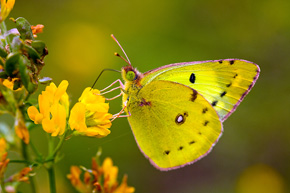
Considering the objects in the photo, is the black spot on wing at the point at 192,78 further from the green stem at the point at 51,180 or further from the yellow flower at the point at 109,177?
the green stem at the point at 51,180

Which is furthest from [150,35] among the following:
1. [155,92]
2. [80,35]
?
[155,92]

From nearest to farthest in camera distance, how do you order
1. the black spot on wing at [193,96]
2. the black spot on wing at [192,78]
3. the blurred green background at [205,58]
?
1. the black spot on wing at [193,96]
2. the black spot on wing at [192,78]
3. the blurred green background at [205,58]

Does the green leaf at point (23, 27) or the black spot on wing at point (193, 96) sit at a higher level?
the green leaf at point (23, 27)

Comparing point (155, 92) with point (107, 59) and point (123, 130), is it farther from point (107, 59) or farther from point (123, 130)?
point (107, 59)

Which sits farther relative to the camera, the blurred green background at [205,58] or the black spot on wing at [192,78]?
the blurred green background at [205,58]

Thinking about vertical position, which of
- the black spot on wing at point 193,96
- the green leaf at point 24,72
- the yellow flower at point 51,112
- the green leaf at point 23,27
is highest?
the green leaf at point 23,27

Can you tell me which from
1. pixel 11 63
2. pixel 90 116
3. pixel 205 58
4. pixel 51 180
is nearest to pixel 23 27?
pixel 11 63

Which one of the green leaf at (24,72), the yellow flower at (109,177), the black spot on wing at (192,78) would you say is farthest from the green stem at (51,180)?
the black spot on wing at (192,78)
